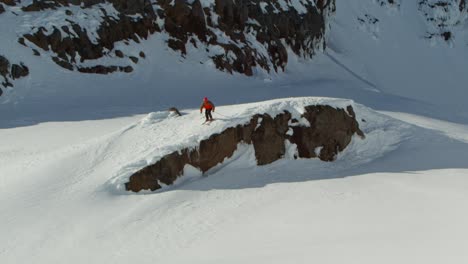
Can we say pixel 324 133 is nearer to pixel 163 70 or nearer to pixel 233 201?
pixel 233 201

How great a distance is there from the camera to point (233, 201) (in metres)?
12.3

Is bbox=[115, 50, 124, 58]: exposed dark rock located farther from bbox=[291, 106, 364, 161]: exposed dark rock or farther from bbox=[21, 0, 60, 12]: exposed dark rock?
bbox=[291, 106, 364, 161]: exposed dark rock

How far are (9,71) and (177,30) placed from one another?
11.1 metres

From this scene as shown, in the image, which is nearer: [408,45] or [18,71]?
[18,71]

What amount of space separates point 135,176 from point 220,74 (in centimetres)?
1727

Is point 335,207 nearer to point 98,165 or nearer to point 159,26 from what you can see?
point 98,165

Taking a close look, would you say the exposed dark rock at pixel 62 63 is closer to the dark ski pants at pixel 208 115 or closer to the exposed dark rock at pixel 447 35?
the dark ski pants at pixel 208 115

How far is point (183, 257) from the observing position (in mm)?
9430

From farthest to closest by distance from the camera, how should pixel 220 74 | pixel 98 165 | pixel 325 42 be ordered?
pixel 325 42 < pixel 220 74 < pixel 98 165

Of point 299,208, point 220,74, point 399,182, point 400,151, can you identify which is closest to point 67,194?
point 299,208

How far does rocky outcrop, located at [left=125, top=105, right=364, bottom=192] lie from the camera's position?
12914 mm

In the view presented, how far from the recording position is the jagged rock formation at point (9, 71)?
21.7m

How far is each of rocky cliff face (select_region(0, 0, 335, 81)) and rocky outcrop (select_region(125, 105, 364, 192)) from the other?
13.3 m

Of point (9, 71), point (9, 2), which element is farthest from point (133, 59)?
point (9, 2)
